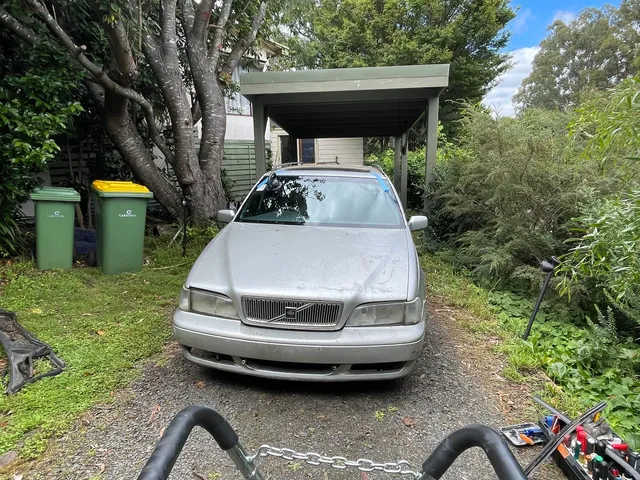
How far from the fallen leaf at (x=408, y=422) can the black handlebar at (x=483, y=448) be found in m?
1.39

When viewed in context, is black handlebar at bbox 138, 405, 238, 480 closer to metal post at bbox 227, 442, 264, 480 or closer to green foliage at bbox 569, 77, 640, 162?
metal post at bbox 227, 442, 264, 480

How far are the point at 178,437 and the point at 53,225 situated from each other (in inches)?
198

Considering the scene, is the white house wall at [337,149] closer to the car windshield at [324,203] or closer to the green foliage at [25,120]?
the green foliage at [25,120]

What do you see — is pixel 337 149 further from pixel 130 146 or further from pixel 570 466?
pixel 570 466

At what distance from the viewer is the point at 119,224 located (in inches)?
203

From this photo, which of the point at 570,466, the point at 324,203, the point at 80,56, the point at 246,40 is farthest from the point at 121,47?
the point at 570,466

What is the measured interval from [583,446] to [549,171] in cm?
381

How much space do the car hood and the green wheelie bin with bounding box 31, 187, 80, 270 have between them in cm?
288

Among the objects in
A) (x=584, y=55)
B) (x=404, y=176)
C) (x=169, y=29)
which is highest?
(x=584, y=55)

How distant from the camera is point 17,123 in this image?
4.65 m

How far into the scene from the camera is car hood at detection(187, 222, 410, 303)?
2.57 meters

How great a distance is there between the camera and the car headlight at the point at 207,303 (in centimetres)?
→ 263

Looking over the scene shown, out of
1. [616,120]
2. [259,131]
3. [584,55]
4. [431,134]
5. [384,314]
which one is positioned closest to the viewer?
[616,120]

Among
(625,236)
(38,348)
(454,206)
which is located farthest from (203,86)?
(625,236)
